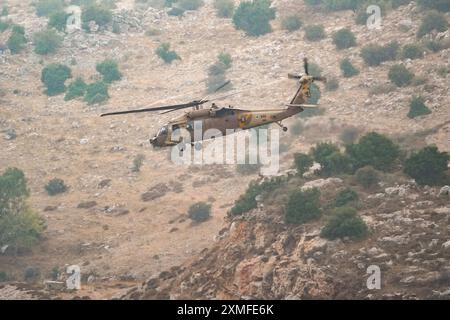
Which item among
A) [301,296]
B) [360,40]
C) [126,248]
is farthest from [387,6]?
[301,296]

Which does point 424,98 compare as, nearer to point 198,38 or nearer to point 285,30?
point 285,30

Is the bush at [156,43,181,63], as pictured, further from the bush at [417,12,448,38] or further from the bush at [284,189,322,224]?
the bush at [284,189,322,224]

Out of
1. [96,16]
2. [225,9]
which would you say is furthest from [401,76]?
[96,16]

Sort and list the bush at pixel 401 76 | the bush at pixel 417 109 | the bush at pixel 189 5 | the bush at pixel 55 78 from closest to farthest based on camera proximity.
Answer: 1. the bush at pixel 417 109
2. the bush at pixel 401 76
3. the bush at pixel 55 78
4. the bush at pixel 189 5

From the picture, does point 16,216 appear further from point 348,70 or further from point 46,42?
point 46,42

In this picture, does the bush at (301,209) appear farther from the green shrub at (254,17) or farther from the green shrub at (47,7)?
the green shrub at (47,7)

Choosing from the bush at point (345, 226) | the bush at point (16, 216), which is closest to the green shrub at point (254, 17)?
the bush at point (16, 216)

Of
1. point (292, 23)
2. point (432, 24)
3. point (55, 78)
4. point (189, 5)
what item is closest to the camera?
point (432, 24)

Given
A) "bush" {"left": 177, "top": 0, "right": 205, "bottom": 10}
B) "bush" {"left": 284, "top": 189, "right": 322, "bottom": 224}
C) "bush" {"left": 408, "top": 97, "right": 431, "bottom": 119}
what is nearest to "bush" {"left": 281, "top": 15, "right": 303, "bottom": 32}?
"bush" {"left": 177, "top": 0, "right": 205, "bottom": 10}
